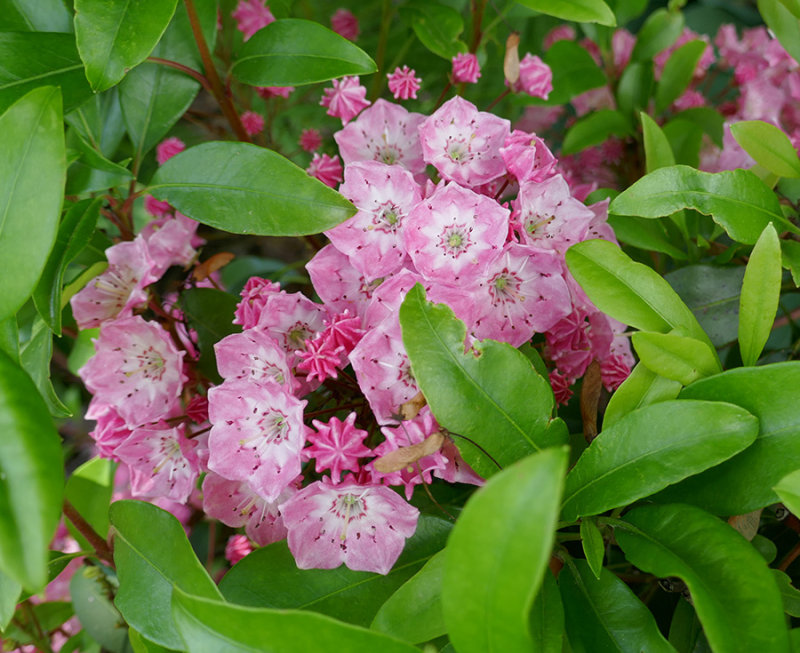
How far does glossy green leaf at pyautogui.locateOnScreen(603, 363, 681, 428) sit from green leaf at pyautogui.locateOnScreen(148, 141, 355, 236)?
31 cm

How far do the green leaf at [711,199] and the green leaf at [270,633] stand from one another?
0.46 metres

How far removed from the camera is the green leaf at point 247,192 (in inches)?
28.1

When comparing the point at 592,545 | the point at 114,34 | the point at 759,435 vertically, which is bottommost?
the point at 592,545

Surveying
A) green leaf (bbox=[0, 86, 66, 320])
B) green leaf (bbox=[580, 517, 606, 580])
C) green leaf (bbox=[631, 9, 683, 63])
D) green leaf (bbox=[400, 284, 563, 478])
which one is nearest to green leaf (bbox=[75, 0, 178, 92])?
green leaf (bbox=[0, 86, 66, 320])

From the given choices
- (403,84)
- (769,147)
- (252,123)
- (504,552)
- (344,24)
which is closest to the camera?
(504,552)

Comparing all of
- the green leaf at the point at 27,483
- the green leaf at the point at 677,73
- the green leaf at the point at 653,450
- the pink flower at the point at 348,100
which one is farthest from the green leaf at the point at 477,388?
the green leaf at the point at 677,73

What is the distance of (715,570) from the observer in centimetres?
58

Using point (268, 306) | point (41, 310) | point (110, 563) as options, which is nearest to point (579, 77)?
point (268, 306)

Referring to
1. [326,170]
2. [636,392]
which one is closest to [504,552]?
[636,392]

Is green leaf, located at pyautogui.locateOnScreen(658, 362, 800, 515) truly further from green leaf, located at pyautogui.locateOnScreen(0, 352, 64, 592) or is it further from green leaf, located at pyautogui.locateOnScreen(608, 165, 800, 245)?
green leaf, located at pyautogui.locateOnScreen(0, 352, 64, 592)

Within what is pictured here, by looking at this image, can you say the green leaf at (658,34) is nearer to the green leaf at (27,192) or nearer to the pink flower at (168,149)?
the pink flower at (168,149)

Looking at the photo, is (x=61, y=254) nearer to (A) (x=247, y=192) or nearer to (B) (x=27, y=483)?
(A) (x=247, y=192)

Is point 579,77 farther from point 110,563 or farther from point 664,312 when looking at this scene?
point 110,563

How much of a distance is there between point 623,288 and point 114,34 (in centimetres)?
55
